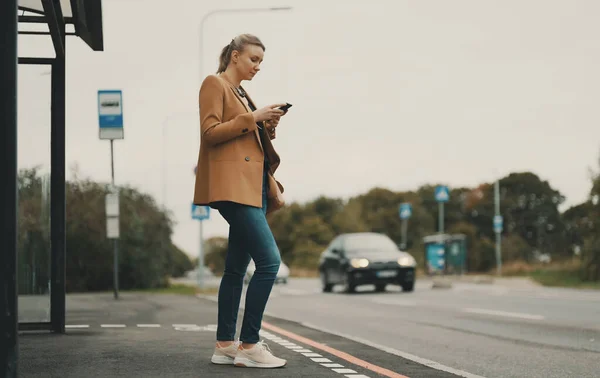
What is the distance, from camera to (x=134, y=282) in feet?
91.0

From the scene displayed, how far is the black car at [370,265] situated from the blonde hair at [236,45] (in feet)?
58.0

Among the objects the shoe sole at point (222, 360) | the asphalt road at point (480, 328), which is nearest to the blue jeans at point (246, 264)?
the shoe sole at point (222, 360)

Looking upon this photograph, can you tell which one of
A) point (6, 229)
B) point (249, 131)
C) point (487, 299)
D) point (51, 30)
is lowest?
point (487, 299)

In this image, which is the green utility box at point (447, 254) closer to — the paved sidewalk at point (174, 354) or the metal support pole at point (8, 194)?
the paved sidewalk at point (174, 354)

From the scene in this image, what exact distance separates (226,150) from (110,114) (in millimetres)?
11421

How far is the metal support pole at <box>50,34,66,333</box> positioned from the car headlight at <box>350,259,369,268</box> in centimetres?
1525

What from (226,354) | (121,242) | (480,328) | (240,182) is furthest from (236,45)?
(121,242)

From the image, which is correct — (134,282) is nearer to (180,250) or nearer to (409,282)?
(180,250)

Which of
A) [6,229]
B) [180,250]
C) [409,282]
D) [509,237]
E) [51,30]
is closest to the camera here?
[6,229]

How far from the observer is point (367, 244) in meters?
25.3

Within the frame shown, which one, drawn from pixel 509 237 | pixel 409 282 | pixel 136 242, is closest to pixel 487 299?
pixel 409 282

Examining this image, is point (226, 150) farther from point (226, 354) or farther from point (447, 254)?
point (447, 254)

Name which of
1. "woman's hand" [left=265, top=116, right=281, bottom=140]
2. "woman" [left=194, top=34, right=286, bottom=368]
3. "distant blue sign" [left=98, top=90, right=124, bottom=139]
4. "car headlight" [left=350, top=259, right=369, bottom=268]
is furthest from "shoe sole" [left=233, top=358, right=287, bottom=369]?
"car headlight" [left=350, top=259, right=369, bottom=268]

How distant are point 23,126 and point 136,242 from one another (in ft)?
60.8
